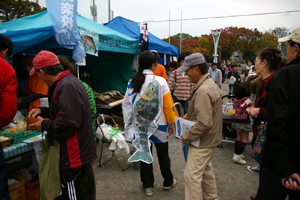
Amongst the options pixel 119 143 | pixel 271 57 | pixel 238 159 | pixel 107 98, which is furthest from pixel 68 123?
pixel 107 98

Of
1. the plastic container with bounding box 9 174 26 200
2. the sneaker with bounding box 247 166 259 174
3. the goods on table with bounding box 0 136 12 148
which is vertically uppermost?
the goods on table with bounding box 0 136 12 148

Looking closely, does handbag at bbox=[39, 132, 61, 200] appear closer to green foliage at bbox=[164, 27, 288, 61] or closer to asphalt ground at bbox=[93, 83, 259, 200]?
asphalt ground at bbox=[93, 83, 259, 200]

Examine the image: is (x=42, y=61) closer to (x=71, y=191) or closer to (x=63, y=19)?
(x=71, y=191)

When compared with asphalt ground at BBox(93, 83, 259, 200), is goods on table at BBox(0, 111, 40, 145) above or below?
above

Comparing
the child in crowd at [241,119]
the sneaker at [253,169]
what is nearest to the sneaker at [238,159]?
the child in crowd at [241,119]

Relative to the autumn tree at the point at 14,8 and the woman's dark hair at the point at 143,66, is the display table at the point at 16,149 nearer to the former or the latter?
the woman's dark hair at the point at 143,66

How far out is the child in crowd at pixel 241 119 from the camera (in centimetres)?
385

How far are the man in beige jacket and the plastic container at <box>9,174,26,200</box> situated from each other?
83.0 inches

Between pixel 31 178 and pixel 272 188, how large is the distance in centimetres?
292

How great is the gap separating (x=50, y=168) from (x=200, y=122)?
1.59 m

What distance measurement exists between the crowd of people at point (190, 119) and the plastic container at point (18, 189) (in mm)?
596

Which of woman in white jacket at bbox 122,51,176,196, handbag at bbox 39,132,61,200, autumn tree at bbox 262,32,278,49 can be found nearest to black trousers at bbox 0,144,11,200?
handbag at bbox 39,132,61,200

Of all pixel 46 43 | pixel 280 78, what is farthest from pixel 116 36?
pixel 280 78

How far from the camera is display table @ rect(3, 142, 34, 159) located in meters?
2.31
